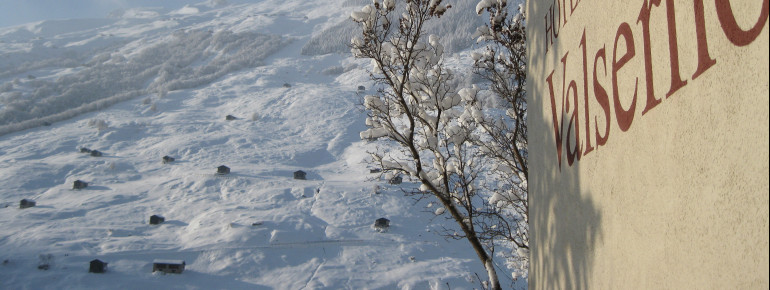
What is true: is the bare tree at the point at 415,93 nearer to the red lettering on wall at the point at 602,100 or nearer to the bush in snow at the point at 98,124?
the red lettering on wall at the point at 602,100

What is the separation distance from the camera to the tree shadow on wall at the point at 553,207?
9.14ft

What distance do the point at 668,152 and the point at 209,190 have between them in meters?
32.8

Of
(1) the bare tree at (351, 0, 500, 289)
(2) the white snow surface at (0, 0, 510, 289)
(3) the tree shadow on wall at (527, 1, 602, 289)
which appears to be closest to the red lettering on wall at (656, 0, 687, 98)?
(3) the tree shadow on wall at (527, 1, 602, 289)

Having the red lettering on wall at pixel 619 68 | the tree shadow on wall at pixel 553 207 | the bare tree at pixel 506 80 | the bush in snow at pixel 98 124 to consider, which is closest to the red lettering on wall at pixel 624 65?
the red lettering on wall at pixel 619 68

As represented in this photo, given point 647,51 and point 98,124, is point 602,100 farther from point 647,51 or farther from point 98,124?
point 98,124

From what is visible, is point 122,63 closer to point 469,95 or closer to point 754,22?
point 469,95

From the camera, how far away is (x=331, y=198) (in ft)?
97.9

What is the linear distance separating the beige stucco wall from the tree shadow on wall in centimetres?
2

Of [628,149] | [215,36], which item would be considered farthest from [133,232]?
[215,36]

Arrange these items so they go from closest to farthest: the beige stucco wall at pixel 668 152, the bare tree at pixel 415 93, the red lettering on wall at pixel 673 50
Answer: the beige stucco wall at pixel 668 152 < the red lettering on wall at pixel 673 50 < the bare tree at pixel 415 93

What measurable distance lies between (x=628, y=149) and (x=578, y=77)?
1047 millimetres

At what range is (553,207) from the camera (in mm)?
3660

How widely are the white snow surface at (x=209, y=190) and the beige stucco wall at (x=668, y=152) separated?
7.29m

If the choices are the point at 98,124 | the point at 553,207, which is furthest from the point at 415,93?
the point at 98,124
